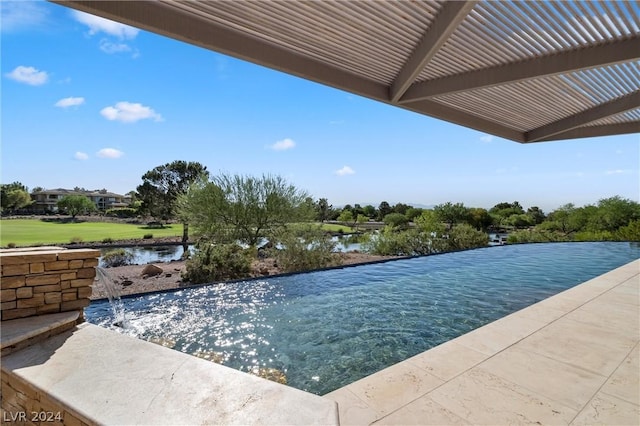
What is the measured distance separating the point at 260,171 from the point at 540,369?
13242mm

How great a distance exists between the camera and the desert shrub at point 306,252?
938 centimetres

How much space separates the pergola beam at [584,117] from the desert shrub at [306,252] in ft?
21.2

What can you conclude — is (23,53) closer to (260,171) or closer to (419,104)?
(419,104)

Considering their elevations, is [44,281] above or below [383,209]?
below

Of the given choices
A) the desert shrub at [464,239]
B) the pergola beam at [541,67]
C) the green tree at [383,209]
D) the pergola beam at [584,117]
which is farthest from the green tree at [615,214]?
the green tree at [383,209]

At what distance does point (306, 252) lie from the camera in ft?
31.1

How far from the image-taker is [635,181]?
38.5 ft

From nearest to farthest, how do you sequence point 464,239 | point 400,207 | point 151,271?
1. point 151,271
2. point 464,239
3. point 400,207

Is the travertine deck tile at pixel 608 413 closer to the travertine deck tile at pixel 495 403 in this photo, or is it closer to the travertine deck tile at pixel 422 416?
the travertine deck tile at pixel 495 403

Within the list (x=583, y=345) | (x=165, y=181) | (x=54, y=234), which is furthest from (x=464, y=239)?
(x=165, y=181)

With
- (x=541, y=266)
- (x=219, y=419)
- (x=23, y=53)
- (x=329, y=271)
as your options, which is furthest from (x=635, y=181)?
(x=23, y=53)

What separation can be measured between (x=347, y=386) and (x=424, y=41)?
4.24 m

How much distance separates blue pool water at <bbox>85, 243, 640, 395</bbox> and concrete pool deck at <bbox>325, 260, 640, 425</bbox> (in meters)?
0.52

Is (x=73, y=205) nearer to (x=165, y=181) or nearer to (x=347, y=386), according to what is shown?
(x=165, y=181)
